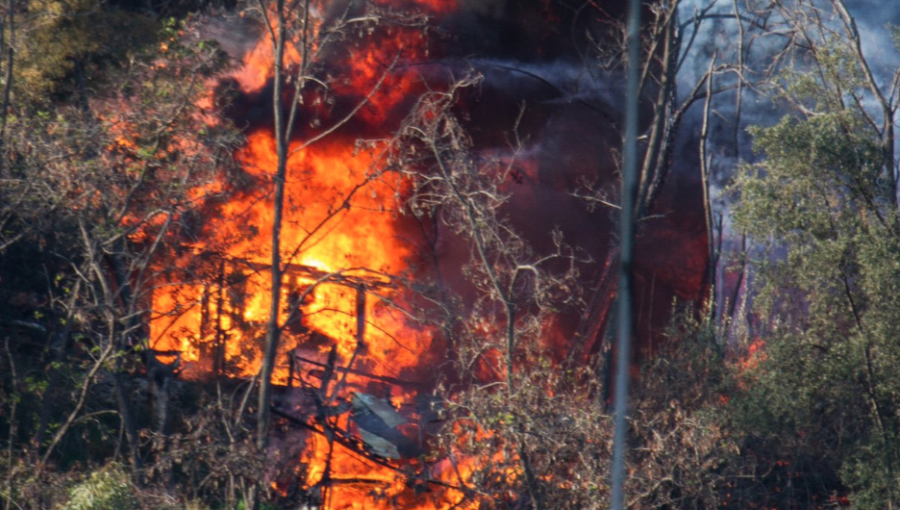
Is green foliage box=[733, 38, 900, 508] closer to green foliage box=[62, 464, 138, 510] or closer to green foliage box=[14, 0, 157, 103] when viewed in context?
green foliage box=[62, 464, 138, 510]

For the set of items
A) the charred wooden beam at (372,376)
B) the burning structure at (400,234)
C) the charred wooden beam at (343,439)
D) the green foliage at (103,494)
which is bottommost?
the green foliage at (103,494)

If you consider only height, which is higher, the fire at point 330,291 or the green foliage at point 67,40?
the green foliage at point 67,40

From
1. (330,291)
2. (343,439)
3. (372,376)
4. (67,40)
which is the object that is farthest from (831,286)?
(67,40)

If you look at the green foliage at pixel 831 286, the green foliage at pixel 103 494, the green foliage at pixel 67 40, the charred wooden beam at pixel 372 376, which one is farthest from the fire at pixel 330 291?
the green foliage at pixel 831 286

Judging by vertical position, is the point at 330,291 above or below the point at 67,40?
below

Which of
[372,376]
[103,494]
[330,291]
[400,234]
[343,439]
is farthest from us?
[400,234]

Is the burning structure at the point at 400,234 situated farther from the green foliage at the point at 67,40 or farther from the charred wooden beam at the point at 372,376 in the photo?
the green foliage at the point at 67,40

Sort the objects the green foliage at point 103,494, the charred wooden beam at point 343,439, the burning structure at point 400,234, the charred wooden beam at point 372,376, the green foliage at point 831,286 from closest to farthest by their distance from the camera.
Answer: the green foliage at point 103,494
the green foliage at point 831,286
the burning structure at point 400,234
the charred wooden beam at point 343,439
the charred wooden beam at point 372,376

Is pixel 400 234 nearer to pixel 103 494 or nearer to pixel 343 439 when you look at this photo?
pixel 343 439

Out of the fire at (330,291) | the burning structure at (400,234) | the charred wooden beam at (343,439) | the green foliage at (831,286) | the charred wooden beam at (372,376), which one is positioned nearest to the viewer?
the green foliage at (831,286)

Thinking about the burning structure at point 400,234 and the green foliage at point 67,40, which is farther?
the burning structure at point 400,234

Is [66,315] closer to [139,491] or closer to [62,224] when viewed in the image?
[62,224]

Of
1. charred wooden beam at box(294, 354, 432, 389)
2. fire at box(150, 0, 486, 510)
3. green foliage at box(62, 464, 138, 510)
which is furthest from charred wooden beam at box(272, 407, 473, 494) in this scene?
green foliage at box(62, 464, 138, 510)

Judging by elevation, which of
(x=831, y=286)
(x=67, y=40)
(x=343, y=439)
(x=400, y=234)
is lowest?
(x=343, y=439)
